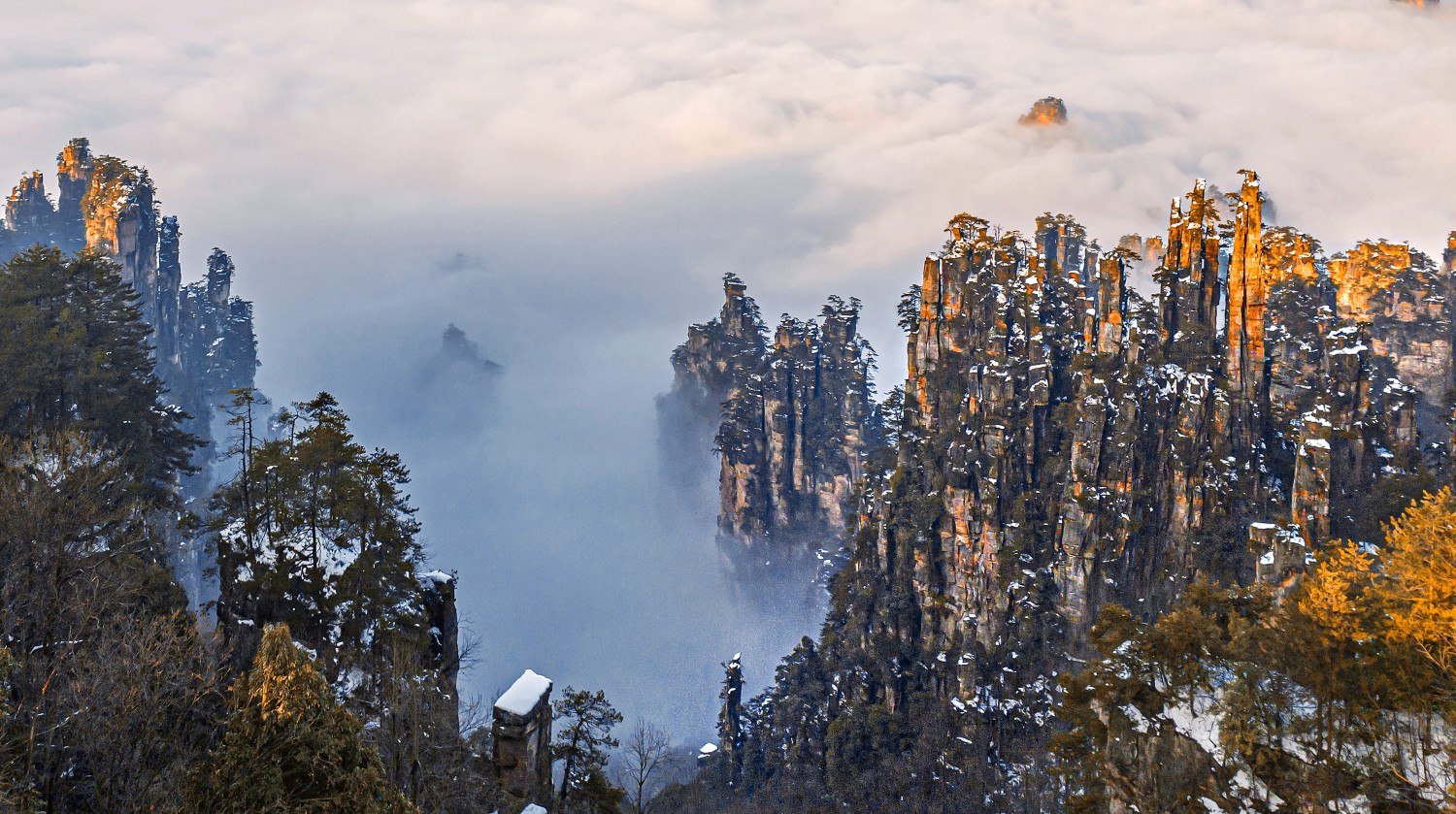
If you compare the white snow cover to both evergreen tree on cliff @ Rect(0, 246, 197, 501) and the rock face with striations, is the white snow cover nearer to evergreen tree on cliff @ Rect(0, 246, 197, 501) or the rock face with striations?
evergreen tree on cliff @ Rect(0, 246, 197, 501)

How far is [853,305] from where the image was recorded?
135000 mm

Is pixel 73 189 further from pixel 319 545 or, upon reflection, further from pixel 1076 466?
pixel 1076 466

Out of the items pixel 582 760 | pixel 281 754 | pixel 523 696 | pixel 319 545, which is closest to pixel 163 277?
pixel 319 545

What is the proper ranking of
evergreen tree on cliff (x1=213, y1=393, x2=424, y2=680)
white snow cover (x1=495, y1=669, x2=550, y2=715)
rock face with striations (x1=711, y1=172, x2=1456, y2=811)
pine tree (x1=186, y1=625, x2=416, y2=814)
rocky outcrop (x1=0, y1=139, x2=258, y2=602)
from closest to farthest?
pine tree (x1=186, y1=625, x2=416, y2=814)
white snow cover (x1=495, y1=669, x2=550, y2=715)
evergreen tree on cliff (x1=213, y1=393, x2=424, y2=680)
rock face with striations (x1=711, y1=172, x2=1456, y2=811)
rocky outcrop (x1=0, y1=139, x2=258, y2=602)

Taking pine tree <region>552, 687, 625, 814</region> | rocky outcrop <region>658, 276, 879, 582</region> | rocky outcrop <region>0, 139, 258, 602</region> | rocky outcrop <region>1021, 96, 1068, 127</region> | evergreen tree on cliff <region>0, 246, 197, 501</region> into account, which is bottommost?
pine tree <region>552, 687, 625, 814</region>

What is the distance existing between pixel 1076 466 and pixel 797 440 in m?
64.6

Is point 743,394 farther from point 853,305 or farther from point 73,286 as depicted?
point 73,286

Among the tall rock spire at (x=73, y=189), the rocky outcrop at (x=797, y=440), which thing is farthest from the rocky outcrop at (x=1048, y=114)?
the tall rock spire at (x=73, y=189)

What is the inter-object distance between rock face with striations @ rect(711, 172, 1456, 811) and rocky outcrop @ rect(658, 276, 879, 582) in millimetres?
42708

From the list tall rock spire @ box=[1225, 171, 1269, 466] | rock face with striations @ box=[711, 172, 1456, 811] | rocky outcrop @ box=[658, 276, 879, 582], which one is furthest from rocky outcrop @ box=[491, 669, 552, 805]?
rocky outcrop @ box=[658, 276, 879, 582]

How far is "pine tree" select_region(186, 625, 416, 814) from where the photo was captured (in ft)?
58.4

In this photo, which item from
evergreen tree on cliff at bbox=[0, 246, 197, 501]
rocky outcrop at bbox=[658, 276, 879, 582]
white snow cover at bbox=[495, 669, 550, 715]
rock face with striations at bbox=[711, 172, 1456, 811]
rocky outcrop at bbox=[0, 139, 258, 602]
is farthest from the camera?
rocky outcrop at bbox=[658, 276, 879, 582]

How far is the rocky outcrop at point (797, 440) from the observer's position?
438ft

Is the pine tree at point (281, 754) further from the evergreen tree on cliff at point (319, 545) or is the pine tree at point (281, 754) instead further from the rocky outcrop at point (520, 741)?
the evergreen tree on cliff at point (319, 545)
